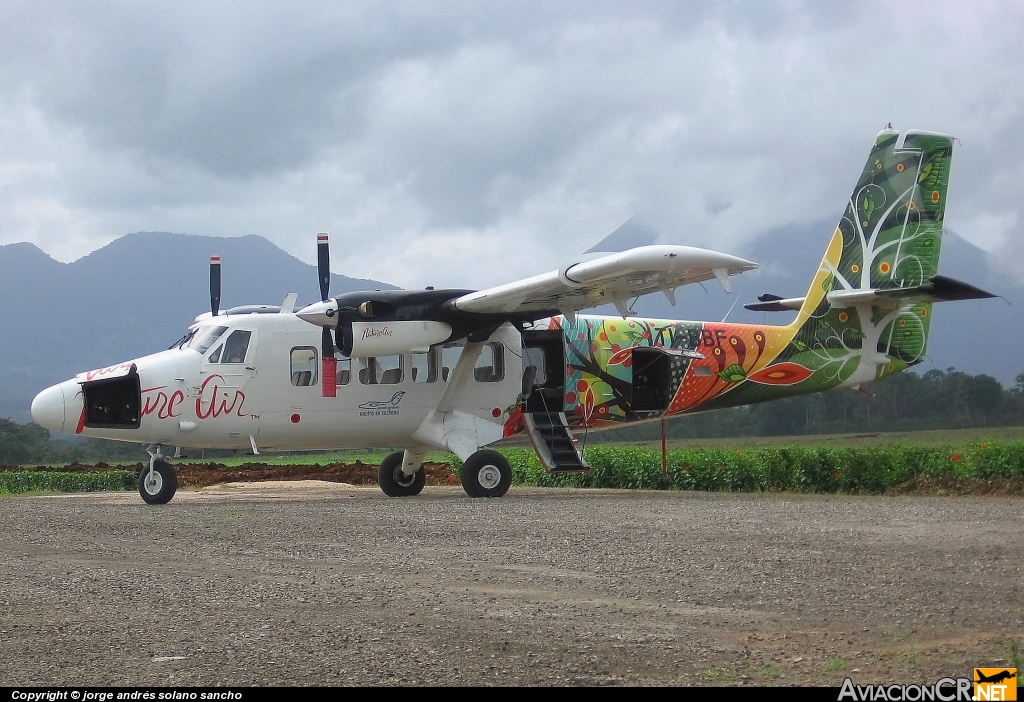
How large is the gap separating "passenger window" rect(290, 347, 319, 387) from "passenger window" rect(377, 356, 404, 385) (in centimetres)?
109

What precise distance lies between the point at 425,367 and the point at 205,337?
368 cm

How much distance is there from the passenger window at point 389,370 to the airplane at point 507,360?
0.02 metres

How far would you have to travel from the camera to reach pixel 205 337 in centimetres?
1898

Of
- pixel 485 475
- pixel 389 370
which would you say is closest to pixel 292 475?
pixel 389 370

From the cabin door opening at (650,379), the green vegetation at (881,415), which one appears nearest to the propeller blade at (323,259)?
the cabin door opening at (650,379)

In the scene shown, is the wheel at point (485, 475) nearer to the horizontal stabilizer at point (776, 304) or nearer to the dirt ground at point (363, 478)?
the horizontal stabilizer at point (776, 304)

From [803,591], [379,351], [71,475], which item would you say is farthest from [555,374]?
[71,475]

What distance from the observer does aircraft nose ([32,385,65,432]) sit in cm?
1783

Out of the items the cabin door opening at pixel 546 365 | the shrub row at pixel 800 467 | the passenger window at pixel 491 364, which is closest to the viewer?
the passenger window at pixel 491 364

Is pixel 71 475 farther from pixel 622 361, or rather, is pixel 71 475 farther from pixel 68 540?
pixel 68 540

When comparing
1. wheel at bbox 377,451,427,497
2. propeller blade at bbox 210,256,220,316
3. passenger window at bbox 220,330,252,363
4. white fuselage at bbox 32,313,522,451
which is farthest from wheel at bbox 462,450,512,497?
propeller blade at bbox 210,256,220,316

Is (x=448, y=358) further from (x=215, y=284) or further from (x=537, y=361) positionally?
(x=215, y=284)

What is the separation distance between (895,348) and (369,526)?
11.5 meters

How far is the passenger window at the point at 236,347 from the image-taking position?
1881 centimetres
